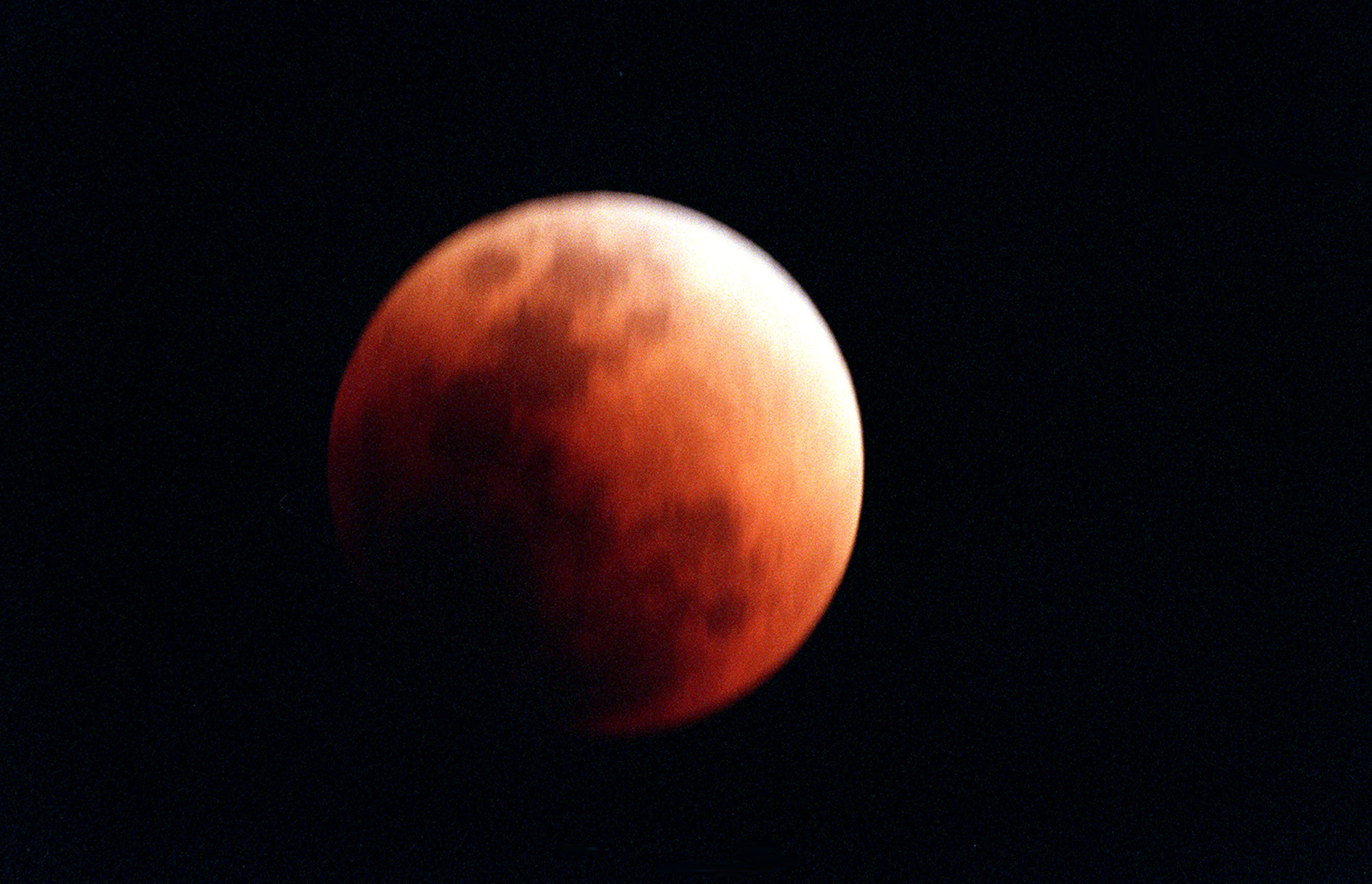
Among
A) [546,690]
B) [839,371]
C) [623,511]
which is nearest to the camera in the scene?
[623,511]

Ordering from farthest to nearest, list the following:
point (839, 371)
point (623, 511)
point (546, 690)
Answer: point (839, 371)
point (546, 690)
point (623, 511)

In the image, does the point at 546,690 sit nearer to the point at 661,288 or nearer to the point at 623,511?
the point at 623,511

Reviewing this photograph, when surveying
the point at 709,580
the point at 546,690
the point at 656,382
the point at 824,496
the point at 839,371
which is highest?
the point at 839,371

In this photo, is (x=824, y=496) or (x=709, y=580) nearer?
(x=709, y=580)

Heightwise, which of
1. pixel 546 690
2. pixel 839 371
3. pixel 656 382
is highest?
pixel 839 371

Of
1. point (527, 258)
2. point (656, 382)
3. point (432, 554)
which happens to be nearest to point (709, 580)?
point (656, 382)

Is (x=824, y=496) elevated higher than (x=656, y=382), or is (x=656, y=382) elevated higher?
(x=656, y=382)

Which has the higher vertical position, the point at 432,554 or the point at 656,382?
the point at 656,382

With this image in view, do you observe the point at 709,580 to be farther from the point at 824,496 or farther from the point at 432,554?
the point at 432,554

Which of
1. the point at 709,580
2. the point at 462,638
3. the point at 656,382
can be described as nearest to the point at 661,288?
the point at 656,382
